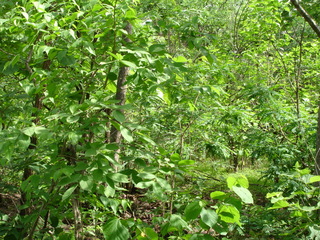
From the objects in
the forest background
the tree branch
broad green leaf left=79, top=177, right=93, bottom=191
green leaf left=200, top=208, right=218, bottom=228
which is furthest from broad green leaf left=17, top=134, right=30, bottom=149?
the tree branch

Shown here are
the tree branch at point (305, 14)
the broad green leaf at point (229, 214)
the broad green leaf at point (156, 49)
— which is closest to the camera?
the broad green leaf at point (229, 214)

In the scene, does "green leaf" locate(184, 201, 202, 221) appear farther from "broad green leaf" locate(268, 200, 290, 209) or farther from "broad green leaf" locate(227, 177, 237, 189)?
"broad green leaf" locate(268, 200, 290, 209)

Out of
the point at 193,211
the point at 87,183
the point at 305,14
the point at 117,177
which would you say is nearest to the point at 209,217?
the point at 193,211

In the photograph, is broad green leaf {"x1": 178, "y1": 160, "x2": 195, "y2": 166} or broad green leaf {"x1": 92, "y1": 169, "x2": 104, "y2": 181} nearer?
broad green leaf {"x1": 92, "y1": 169, "x2": 104, "y2": 181}

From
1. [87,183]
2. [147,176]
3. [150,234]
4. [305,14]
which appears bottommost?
[150,234]

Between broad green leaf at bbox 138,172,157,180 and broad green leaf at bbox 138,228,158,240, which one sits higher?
broad green leaf at bbox 138,172,157,180

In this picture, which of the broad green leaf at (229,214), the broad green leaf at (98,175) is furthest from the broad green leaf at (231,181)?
the broad green leaf at (98,175)

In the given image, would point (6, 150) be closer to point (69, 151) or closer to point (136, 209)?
point (69, 151)

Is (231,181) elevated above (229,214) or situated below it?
above

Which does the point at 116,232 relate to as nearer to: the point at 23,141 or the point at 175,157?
the point at 175,157

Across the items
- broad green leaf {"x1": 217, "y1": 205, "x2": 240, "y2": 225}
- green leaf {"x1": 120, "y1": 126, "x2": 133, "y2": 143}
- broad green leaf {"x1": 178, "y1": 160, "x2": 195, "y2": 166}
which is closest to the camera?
broad green leaf {"x1": 217, "y1": 205, "x2": 240, "y2": 225}

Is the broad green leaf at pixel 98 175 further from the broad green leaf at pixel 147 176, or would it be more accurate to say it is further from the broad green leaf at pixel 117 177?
the broad green leaf at pixel 147 176

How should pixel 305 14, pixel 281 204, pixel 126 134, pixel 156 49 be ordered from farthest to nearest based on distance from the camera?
1. pixel 305 14
2. pixel 156 49
3. pixel 281 204
4. pixel 126 134

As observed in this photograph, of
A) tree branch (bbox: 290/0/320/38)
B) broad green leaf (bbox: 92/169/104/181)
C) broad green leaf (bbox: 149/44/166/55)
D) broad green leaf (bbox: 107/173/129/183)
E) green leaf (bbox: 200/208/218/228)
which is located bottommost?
broad green leaf (bbox: 107/173/129/183)
